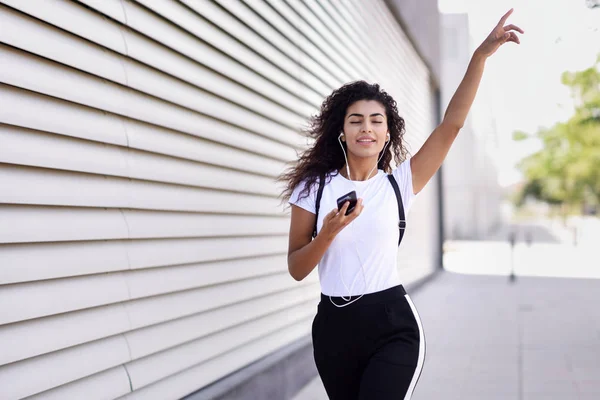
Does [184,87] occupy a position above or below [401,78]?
below

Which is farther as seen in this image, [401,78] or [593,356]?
[401,78]

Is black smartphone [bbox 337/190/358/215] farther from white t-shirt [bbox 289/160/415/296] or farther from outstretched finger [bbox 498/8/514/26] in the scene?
outstretched finger [bbox 498/8/514/26]

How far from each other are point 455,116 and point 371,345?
1.07 meters

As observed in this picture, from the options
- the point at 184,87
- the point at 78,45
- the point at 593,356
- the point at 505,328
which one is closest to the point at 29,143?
the point at 78,45

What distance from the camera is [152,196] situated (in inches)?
143

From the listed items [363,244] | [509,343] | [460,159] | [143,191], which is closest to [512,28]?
[363,244]

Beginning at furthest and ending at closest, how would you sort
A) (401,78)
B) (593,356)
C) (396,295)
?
(401,78)
(593,356)
(396,295)

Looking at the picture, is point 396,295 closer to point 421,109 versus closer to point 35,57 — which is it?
point 35,57

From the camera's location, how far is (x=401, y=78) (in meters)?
12.4

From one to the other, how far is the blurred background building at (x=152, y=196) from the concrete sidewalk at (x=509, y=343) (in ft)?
4.85

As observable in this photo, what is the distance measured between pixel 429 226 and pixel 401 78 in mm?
4815

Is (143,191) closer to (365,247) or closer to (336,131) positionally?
(336,131)

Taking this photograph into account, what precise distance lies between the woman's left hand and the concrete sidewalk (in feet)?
11.5

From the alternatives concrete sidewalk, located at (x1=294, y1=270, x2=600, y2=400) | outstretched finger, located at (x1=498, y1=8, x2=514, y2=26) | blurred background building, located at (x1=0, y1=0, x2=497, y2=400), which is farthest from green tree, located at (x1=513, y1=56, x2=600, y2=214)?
outstretched finger, located at (x1=498, y1=8, x2=514, y2=26)
